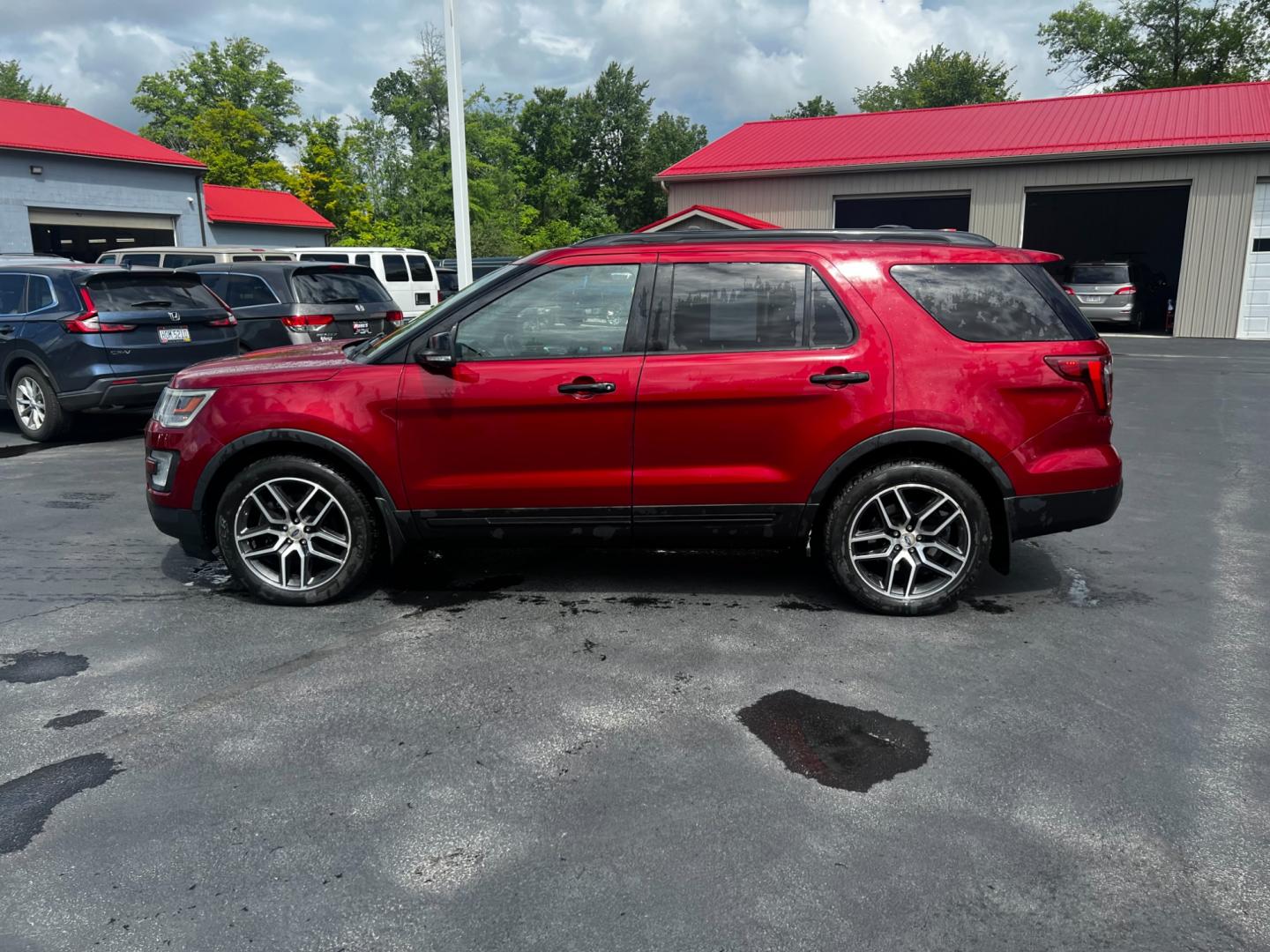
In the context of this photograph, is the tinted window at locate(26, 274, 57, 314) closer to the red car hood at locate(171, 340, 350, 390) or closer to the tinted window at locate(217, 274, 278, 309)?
the tinted window at locate(217, 274, 278, 309)

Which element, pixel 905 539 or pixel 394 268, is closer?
pixel 905 539

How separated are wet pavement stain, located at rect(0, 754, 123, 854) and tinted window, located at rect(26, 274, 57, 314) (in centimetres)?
779

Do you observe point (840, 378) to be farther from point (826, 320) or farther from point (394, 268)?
point (394, 268)

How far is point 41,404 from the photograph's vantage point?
31.2 feet

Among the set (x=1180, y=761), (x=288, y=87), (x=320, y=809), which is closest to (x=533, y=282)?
(x=320, y=809)

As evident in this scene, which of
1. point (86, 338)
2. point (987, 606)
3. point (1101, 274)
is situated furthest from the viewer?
point (1101, 274)

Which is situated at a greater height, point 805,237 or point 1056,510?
point 805,237

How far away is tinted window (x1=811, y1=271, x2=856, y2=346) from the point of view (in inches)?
173

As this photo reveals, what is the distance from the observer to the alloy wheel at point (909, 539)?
4.48 m

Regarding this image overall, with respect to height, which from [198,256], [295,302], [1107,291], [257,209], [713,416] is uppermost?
[257,209]

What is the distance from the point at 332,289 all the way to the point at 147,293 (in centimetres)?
247

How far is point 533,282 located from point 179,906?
9.95ft

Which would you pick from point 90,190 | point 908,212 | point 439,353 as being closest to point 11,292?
point 439,353

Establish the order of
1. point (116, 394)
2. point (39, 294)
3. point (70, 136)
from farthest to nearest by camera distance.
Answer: point (70, 136)
point (39, 294)
point (116, 394)
